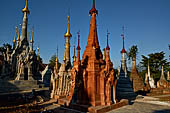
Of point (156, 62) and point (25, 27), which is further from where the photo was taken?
point (156, 62)

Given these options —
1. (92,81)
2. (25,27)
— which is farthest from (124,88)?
(25,27)

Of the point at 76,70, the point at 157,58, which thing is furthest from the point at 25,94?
the point at 157,58

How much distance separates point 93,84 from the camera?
10695mm

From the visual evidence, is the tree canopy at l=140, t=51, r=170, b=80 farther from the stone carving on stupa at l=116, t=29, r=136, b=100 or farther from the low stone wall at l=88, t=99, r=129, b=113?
the low stone wall at l=88, t=99, r=129, b=113

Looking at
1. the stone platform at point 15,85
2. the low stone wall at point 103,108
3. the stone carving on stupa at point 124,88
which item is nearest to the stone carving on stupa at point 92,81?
the low stone wall at point 103,108

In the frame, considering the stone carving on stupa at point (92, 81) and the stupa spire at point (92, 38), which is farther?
the stupa spire at point (92, 38)

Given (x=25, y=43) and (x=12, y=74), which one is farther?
(x=25, y=43)

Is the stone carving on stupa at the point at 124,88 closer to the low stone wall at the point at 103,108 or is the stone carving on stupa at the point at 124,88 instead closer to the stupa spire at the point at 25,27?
the low stone wall at the point at 103,108

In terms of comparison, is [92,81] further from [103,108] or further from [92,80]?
[103,108]

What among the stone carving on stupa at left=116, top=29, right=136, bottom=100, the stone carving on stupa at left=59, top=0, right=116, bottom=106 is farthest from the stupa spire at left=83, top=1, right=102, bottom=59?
the stone carving on stupa at left=116, top=29, right=136, bottom=100

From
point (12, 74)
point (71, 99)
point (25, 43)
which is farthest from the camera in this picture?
point (25, 43)

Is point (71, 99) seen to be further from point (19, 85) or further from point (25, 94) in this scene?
point (19, 85)

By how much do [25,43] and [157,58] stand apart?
151 feet

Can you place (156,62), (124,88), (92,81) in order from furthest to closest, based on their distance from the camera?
(156,62) < (124,88) < (92,81)
